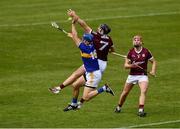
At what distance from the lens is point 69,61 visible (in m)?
33.8

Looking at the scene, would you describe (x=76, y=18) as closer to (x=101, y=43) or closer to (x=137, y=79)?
(x=101, y=43)

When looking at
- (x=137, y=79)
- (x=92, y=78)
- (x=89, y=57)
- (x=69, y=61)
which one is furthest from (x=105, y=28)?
(x=69, y=61)

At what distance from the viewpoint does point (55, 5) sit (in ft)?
154

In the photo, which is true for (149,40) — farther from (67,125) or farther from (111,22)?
(67,125)

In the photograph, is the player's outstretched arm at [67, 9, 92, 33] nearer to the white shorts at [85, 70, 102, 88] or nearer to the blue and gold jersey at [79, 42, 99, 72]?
the blue and gold jersey at [79, 42, 99, 72]

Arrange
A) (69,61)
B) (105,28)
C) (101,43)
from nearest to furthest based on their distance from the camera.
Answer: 1. (105,28)
2. (101,43)
3. (69,61)

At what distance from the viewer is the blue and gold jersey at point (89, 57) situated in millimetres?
23125

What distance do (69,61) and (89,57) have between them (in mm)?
10576

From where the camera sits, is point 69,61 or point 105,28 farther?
point 69,61

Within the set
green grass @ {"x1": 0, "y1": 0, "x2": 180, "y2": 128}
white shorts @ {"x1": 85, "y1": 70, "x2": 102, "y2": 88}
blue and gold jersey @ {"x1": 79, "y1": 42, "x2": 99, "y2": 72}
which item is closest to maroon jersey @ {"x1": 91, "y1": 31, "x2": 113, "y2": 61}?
blue and gold jersey @ {"x1": 79, "y1": 42, "x2": 99, "y2": 72}

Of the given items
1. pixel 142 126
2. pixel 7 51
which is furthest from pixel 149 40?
pixel 142 126

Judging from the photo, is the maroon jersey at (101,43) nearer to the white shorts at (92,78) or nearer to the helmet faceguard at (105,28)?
the helmet faceguard at (105,28)

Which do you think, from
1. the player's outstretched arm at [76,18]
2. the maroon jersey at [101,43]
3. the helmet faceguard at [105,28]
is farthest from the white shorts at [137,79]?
the player's outstretched arm at [76,18]

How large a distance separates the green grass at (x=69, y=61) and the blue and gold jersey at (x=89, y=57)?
1.56 meters
